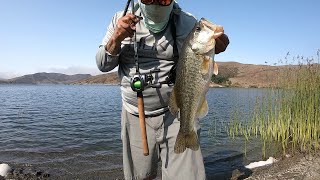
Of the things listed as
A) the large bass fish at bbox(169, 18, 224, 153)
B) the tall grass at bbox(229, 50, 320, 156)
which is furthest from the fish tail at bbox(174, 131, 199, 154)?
the tall grass at bbox(229, 50, 320, 156)

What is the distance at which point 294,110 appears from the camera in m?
9.59

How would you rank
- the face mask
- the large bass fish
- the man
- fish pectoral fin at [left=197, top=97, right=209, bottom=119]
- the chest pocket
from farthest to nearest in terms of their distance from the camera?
the chest pocket
the man
the face mask
fish pectoral fin at [left=197, top=97, right=209, bottom=119]
the large bass fish

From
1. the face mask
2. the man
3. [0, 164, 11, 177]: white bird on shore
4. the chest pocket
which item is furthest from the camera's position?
[0, 164, 11, 177]: white bird on shore

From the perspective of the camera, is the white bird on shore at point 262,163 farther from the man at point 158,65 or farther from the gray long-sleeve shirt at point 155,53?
the gray long-sleeve shirt at point 155,53

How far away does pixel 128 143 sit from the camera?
500 centimetres

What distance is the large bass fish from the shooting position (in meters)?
3.30

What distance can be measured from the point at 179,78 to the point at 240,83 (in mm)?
95041

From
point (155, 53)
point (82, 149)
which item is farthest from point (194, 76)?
point (82, 149)

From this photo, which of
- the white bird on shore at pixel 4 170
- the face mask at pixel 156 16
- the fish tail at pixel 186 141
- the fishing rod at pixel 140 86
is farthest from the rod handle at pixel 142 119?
the white bird on shore at pixel 4 170

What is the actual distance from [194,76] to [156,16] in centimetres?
124

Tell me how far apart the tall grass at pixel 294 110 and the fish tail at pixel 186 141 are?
5702 millimetres

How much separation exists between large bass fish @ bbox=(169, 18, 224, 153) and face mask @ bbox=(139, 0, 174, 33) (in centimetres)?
100

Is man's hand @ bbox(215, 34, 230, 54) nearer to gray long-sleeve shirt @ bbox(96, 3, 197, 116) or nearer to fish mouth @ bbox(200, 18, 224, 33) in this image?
fish mouth @ bbox(200, 18, 224, 33)

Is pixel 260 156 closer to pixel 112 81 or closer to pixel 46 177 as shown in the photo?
pixel 46 177
